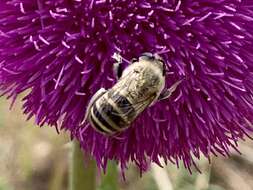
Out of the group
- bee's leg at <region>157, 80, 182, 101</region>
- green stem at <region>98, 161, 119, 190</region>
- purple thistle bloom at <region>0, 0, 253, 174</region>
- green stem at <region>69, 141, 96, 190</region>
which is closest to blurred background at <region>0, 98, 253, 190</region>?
green stem at <region>98, 161, 119, 190</region>

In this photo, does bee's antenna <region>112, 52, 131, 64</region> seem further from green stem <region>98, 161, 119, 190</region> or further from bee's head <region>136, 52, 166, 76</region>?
green stem <region>98, 161, 119, 190</region>

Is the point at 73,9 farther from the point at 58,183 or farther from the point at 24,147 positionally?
the point at 24,147

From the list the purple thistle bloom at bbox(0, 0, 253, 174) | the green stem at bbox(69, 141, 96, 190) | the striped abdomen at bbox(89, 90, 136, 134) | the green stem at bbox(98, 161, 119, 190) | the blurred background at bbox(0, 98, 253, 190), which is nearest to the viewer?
the striped abdomen at bbox(89, 90, 136, 134)

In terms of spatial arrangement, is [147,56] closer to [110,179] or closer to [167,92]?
[167,92]

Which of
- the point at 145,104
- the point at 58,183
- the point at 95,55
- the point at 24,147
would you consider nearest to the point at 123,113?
the point at 145,104

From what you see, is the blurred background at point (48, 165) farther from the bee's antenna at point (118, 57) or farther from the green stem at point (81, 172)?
the bee's antenna at point (118, 57)

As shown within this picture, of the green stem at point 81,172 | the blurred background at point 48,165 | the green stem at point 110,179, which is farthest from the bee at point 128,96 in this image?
the blurred background at point 48,165
